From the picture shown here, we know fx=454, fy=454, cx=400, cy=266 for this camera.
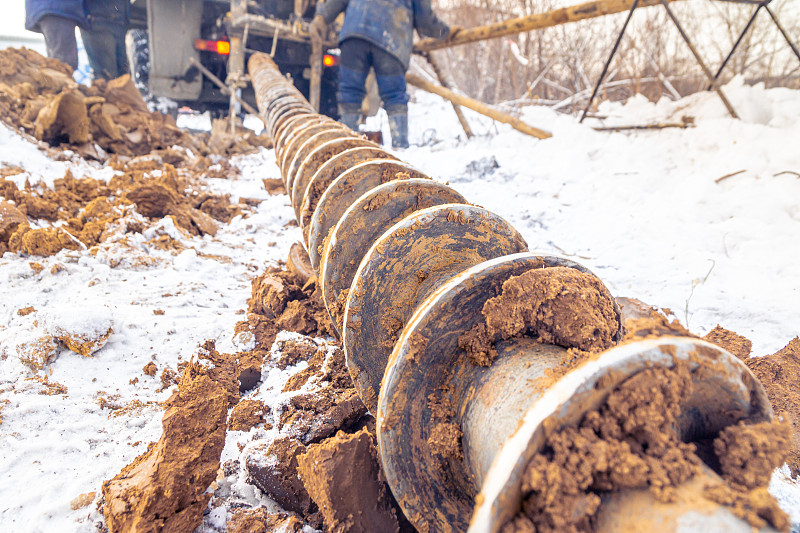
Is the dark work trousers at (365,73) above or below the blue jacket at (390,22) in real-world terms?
below

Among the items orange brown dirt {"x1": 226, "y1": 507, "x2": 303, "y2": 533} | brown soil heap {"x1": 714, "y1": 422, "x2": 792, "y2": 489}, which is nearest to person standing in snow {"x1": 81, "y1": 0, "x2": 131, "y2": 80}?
orange brown dirt {"x1": 226, "y1": 507, "x2": 303, "y2": 533}

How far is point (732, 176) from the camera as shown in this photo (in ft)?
11.3

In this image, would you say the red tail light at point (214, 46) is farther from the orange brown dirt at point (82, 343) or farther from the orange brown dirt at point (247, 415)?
the orange brown dirt at point (247, 415)

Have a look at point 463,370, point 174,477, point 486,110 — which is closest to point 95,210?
point 174,477

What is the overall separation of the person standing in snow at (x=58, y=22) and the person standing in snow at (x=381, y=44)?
3.59m

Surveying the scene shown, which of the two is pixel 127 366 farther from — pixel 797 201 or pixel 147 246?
pixel 797 201

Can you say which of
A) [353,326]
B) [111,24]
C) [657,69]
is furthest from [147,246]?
[657,69]

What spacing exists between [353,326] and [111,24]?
8622 mm

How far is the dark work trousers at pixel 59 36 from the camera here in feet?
21.3

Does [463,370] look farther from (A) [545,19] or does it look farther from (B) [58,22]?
(B) [58,22]

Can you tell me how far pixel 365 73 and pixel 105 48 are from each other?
16.5 ft

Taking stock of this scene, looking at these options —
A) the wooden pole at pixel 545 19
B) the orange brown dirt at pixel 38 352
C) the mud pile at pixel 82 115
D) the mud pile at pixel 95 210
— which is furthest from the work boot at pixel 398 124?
the orange brown dirt at pixel 38 352

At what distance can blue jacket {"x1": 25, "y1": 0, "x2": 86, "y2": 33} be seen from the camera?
20.6ft

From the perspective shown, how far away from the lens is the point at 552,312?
37.8 inches
